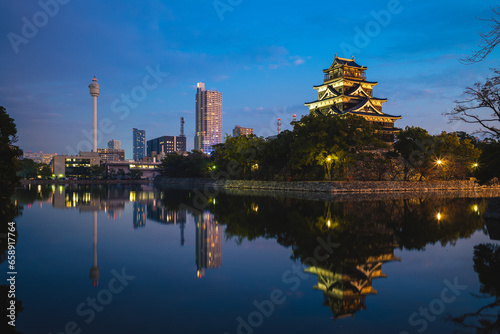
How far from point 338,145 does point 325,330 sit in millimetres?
33967

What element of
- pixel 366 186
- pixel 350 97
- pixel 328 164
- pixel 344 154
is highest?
pixel 350 97

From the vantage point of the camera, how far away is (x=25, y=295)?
7.18m

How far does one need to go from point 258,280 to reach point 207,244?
4487 mm

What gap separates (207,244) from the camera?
12539mm

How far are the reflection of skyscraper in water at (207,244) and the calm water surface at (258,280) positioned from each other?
72mm

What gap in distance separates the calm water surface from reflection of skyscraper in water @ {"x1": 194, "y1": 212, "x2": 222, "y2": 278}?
7cm

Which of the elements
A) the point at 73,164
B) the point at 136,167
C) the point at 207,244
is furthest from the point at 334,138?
the point at 136,167

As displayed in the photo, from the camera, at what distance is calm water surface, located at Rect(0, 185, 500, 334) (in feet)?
20.0

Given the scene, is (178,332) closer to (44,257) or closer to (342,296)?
(342,296)

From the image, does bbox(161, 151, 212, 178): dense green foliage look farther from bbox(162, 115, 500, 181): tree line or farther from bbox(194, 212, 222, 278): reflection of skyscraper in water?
bbox(194, 212, 222, 278): reflection of skyscraper in water

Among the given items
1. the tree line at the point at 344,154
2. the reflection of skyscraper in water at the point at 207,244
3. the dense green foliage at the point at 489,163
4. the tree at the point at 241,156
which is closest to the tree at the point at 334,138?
the tree line at the point at 344,154

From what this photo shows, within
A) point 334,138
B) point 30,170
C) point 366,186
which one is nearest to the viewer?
point 334,138

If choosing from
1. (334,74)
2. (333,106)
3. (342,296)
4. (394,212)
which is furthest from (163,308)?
(334,74)

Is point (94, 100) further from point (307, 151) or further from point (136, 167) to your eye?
point (307, 151)
